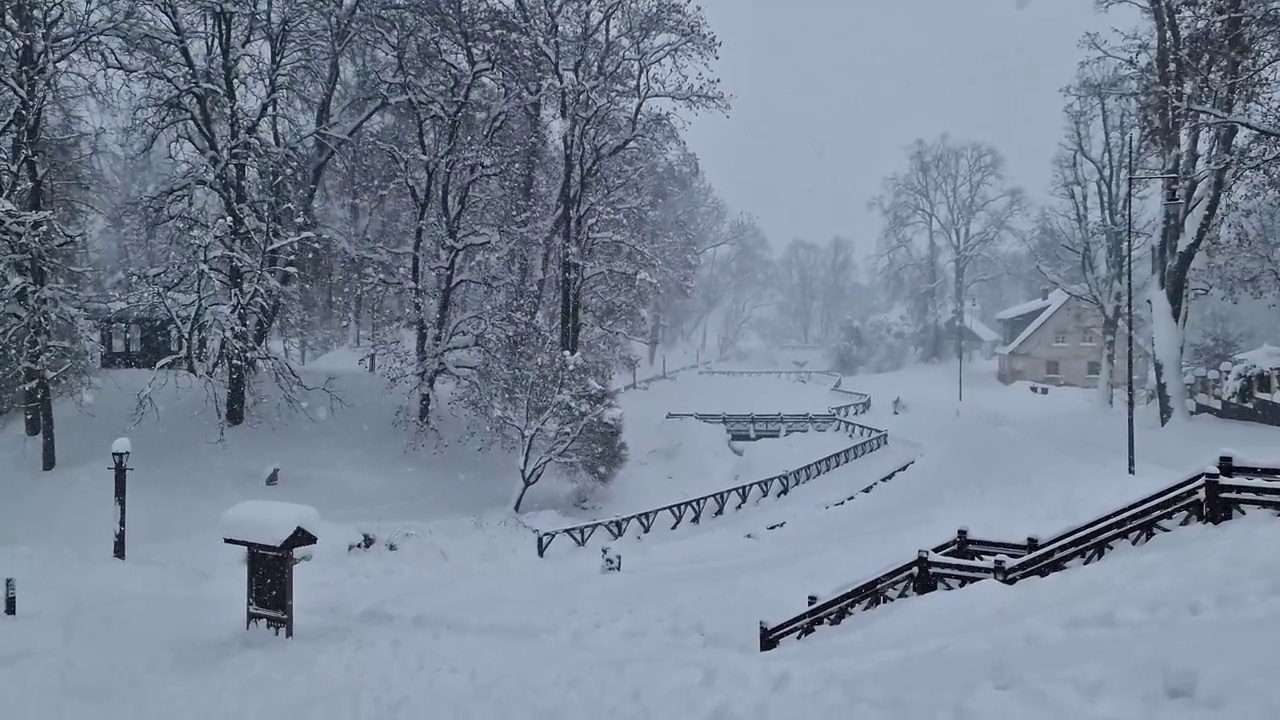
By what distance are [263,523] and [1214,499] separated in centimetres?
1199

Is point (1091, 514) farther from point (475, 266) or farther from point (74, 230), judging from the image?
point (74, 230)

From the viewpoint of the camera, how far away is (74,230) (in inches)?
912

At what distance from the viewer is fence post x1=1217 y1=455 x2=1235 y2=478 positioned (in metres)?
10.3

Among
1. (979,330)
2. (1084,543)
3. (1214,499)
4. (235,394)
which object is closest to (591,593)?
(1084,543)

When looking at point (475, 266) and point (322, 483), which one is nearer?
point (322, 483)

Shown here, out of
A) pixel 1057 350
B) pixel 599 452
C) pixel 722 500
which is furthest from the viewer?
pixel 1057 350

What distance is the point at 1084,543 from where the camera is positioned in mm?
10477

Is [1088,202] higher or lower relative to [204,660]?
higher

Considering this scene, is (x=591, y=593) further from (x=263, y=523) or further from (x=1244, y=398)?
(x=1244, y=398)

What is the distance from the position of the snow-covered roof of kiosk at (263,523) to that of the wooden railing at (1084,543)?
6.27 meters

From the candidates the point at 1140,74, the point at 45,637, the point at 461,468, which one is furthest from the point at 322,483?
the point at 1140,74

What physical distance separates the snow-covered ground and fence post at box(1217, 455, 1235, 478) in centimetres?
70

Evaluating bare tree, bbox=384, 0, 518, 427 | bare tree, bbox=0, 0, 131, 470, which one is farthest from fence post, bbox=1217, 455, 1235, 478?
bare tree, bbox=0, 0, 131, 470

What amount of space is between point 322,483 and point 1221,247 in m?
Result: 25.3
